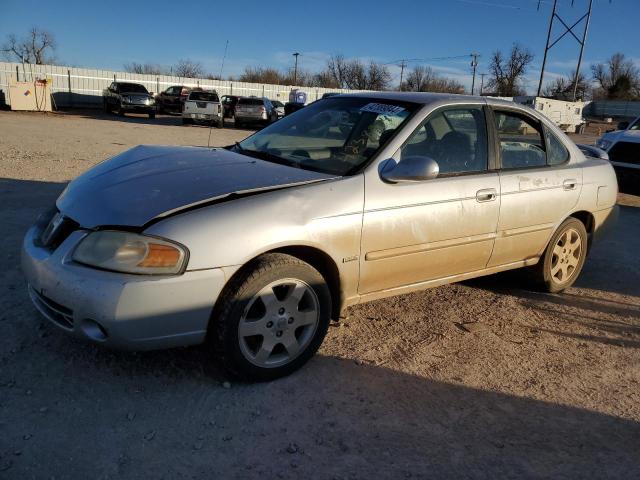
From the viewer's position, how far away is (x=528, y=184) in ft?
13.5

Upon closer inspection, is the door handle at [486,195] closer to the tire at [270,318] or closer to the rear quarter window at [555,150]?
the rear quarter window at [555,150]

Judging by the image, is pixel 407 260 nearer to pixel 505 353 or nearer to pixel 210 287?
pixel 505 353

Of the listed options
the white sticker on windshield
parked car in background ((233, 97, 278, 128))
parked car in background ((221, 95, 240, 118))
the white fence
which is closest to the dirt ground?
the white sticker on windshield

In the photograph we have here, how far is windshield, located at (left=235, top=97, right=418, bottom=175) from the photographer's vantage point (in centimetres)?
351

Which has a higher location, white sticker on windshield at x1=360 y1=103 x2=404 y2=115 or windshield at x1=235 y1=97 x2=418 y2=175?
white sticker on windshield at x1=360 y1=103 x2=404 y2=115

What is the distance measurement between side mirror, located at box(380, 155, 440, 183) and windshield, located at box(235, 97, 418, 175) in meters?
0.18

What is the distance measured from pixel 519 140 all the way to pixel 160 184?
285cm

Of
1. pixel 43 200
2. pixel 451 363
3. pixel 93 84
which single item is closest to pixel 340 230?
pixel 451 363

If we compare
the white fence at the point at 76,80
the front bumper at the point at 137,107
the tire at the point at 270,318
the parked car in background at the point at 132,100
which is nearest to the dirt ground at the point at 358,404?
the tire at the point at 270,318

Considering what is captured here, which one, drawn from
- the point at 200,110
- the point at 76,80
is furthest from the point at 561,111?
the point at 76,80

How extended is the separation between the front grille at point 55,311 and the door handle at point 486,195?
2694mm

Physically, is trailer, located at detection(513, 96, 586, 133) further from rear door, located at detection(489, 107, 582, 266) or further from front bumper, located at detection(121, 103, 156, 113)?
rear door, located at detection(489, 107, 582, 266)

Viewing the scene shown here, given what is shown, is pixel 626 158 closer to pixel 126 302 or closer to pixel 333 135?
pixel 333 135

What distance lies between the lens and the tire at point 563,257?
180 inches
